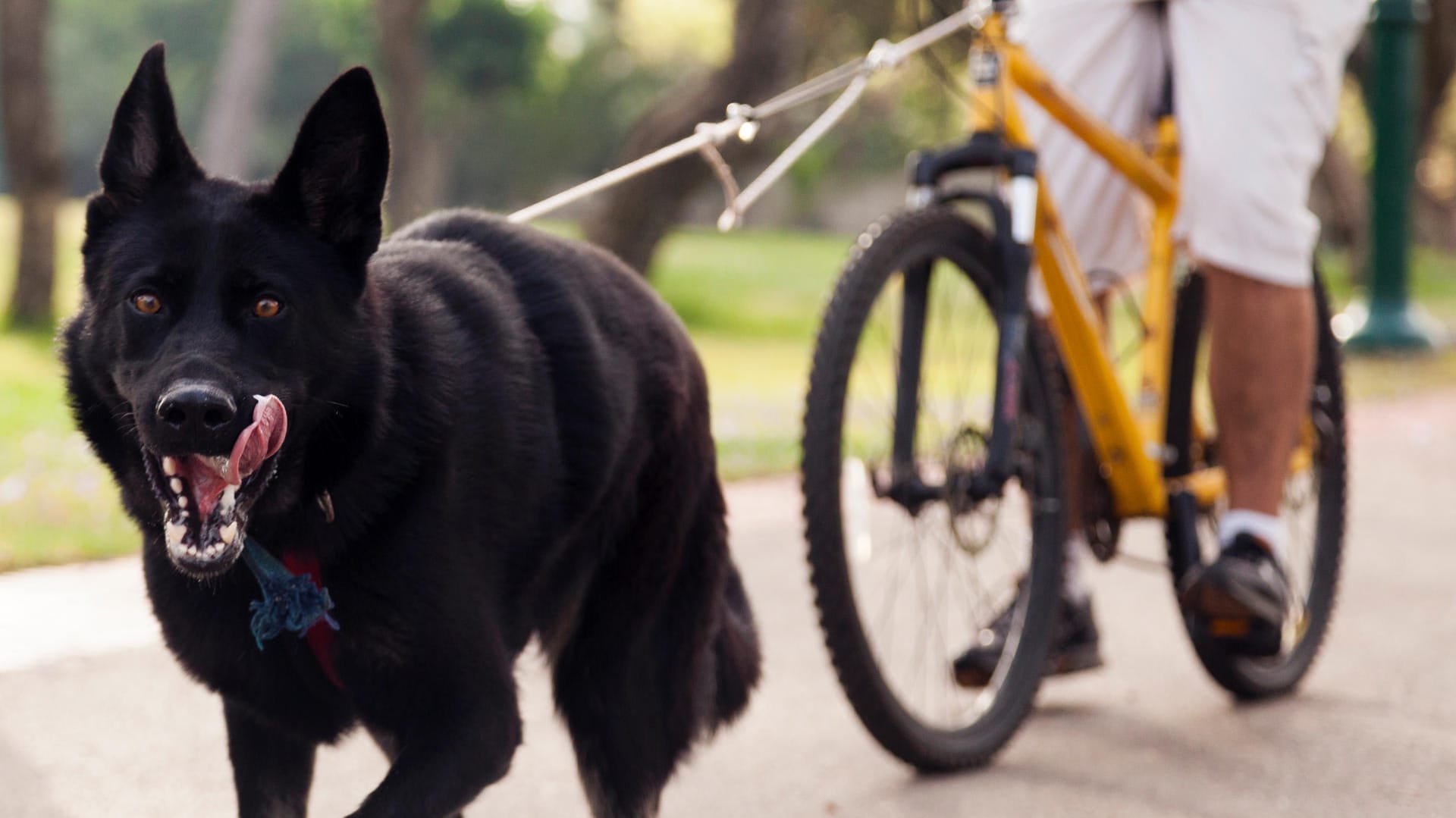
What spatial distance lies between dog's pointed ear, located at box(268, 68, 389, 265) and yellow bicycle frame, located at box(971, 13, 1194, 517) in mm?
1514

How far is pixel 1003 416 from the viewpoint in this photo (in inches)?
135

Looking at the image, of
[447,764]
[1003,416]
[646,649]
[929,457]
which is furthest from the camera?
[929,457]

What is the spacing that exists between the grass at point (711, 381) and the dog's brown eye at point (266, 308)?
0.38 metres

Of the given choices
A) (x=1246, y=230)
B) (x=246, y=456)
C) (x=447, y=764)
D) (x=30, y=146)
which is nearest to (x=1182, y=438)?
(x=1246, y=230)

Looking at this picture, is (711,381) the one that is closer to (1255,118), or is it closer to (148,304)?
(1255,118)

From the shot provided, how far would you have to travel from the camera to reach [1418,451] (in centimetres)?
805

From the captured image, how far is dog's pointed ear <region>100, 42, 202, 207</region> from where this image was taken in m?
2.51

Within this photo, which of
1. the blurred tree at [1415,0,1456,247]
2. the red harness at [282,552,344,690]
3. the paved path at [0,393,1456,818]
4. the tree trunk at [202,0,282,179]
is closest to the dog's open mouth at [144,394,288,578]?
the red harness at [282,552,344,690]

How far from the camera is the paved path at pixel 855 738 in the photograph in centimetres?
338

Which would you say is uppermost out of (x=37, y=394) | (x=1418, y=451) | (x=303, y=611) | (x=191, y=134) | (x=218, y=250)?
(x=218, y=250)

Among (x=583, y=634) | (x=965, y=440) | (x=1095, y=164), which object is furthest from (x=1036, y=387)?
(x=583, y=634)

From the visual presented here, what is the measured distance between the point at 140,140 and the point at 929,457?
5.61ft

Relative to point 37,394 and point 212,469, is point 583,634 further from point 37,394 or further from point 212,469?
point 37,394

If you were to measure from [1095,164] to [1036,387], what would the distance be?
772 mm
